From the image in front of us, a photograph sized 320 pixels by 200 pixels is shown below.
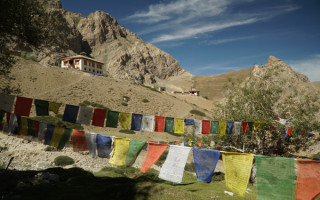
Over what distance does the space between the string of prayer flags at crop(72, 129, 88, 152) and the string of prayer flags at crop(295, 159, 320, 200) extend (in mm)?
8119

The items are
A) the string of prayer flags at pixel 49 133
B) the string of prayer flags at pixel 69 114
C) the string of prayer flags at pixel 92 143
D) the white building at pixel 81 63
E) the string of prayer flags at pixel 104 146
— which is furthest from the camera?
the white building at pixel 81 63

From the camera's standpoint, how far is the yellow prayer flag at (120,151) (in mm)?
7707

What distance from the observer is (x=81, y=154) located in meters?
17.6

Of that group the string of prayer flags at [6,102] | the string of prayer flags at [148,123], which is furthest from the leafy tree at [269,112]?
the string of prayer flags at [6,102]

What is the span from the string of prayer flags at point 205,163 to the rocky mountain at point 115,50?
87.7 meters

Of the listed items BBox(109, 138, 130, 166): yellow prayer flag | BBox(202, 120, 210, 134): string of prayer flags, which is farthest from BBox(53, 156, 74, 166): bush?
BBox(202, 120, 210, 134): string of prayer flags

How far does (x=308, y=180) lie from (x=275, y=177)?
904 mm

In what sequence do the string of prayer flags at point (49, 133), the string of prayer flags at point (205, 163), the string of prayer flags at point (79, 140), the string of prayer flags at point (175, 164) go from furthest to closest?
the string of prayer flags at point (49, 133) → the string of prayer flags at point (79, 140) → the string of prayer flags at point (175, 164) → the string of prayer flags at point (205, 163)

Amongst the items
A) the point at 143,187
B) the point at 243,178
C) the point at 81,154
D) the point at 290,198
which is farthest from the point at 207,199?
the point at 81,154

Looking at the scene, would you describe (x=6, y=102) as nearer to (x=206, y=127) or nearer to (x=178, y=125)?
(x=178, y=125)

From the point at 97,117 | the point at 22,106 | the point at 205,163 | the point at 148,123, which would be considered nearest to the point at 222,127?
the point at 148,123

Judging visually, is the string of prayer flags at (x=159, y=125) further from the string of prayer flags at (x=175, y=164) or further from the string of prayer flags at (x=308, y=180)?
the string of prayer flags at (x=308, y=180)

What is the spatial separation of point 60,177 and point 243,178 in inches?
402

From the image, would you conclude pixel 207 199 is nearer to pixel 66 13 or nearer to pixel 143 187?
pixel 143 187
